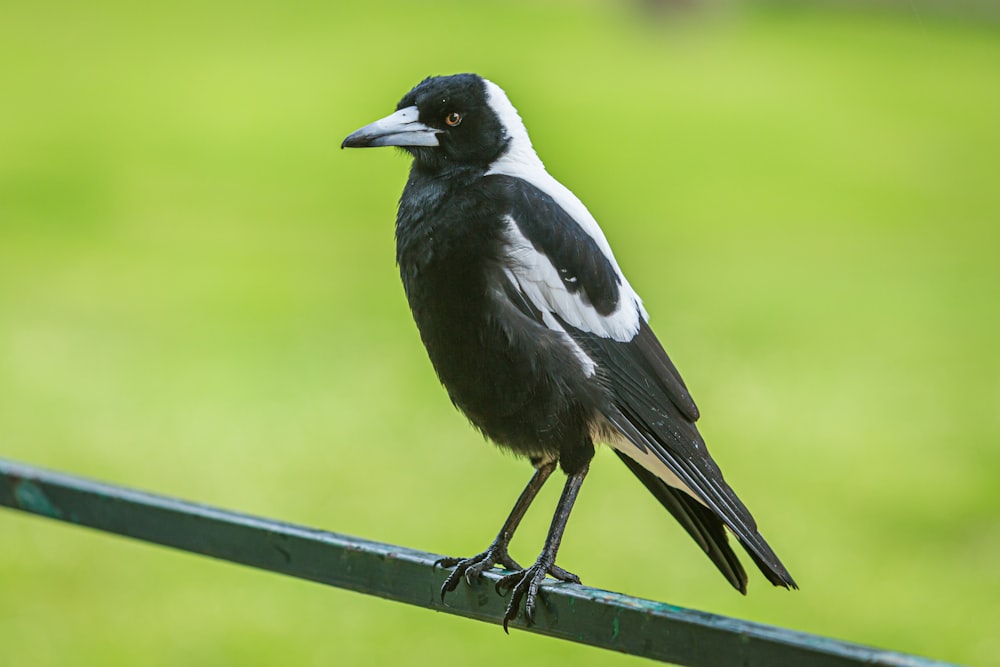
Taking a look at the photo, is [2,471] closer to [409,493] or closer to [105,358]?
[409,493]

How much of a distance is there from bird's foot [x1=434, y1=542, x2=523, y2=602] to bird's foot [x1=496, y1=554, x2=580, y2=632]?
1.3 inches

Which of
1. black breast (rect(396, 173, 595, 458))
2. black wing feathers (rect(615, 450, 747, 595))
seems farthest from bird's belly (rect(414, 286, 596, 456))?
black wing feathers (rect(615, 450, 747, 595))

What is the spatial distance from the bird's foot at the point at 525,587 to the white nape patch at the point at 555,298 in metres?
0.25

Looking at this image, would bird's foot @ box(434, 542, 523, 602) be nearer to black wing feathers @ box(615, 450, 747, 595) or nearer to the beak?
black wing feathers @ box(615, 450, 747, 595)

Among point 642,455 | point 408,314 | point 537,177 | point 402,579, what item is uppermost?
point 537,177

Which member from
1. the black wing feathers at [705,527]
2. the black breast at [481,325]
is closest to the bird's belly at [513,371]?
the black breast at [481,325]

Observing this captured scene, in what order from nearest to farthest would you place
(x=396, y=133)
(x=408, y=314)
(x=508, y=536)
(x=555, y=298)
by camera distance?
(x=396, y=133), (x=555, y=298), (x=508, y=536), (x=408, y=314)

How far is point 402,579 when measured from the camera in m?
1.31

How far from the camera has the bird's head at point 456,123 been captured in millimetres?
1280

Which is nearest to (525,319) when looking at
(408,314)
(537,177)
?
(537,177)

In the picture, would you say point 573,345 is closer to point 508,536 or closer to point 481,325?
point 481,325

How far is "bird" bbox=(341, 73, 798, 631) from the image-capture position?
129 centimetres

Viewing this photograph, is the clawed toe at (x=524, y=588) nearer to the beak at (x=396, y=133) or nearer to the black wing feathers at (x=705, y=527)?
the black wing feathers at (x=705, y=527)

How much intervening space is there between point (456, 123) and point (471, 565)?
470 millimetres
